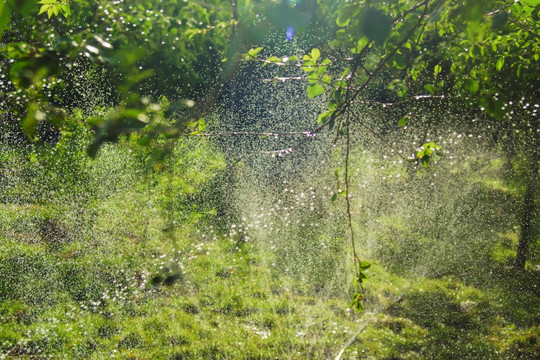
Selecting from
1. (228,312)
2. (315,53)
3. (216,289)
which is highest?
(315,53)

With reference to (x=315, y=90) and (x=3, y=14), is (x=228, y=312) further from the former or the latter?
(x=3, y=14)

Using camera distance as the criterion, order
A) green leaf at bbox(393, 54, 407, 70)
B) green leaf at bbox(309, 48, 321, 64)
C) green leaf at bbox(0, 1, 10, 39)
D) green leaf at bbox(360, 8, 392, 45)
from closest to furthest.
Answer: green leaf at bbox(0, 1, 10, 39) → green leaf at bbox(360, 8, 392, 45) → green leaf at bbox(309, 48, 321, 64) → green leaf at bbox(393, 54, 407, 70)

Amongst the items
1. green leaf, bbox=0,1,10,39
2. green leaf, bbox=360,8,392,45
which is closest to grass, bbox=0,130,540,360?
green leaf, bbox=360,8,392,45

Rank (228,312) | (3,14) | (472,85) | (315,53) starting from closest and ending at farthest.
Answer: (3,14)
(472,85)
(315,53)
(228,312)

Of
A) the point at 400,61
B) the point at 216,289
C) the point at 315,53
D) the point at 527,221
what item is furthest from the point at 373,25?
the point at 527,221

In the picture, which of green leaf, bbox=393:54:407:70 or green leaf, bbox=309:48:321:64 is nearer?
green leaf, bbox=309:48:321:64

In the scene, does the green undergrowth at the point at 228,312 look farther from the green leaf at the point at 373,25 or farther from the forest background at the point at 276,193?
the green leaf at the point at 373,25

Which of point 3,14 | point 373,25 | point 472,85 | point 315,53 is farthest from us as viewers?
point 315,53

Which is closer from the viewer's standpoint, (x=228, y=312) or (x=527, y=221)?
(x=228, y=312)

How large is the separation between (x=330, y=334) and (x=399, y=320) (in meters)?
0.72

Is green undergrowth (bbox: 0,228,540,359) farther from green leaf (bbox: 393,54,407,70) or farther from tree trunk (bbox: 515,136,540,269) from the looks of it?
green leaf (bbox: 393,54,407,70)

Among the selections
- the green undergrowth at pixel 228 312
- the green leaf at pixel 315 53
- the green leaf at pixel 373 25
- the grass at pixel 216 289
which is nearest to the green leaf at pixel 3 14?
the green leaf at pixel 373 25

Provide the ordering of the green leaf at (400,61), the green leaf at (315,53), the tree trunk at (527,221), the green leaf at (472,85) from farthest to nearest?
1. the tree trunk at (527,221)
2. the green leaf at (400,61)
3. the green leaf at (315,53)
4. the green leaf at (472,85)

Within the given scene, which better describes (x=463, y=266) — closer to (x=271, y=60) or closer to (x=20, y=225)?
(x=271, y=60)
